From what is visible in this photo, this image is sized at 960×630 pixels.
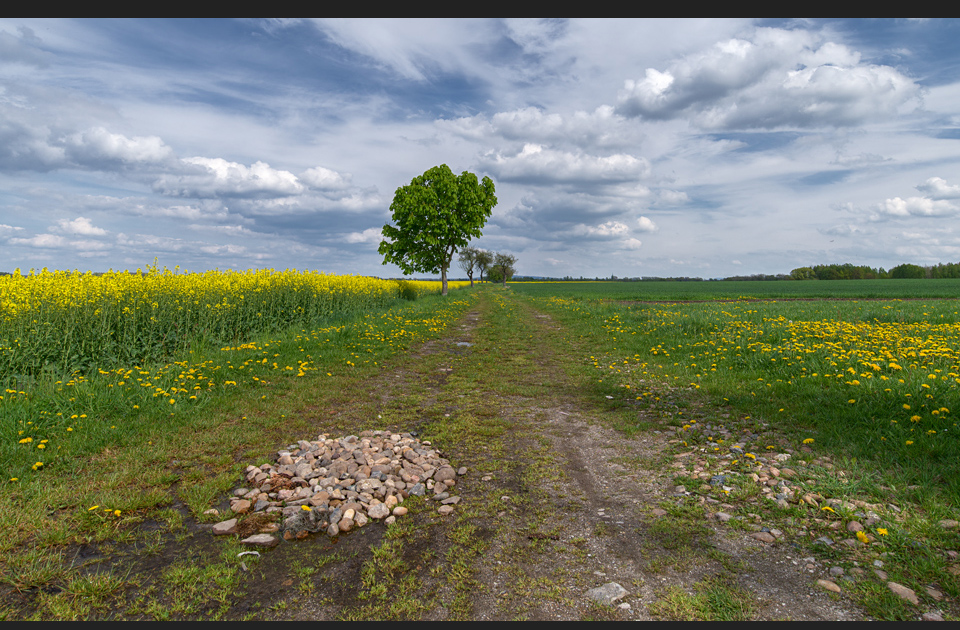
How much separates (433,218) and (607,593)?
118 feet

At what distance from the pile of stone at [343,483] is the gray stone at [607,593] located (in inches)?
63.9

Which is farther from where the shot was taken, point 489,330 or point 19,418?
point 489,330

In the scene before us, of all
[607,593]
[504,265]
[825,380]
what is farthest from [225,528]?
[504,265]

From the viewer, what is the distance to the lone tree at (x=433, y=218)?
37.1 metres

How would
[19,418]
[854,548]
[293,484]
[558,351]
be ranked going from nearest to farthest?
[854,548]
[293,484]
[19,418]
[558,351]

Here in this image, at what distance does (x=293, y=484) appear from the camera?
484 centimetres

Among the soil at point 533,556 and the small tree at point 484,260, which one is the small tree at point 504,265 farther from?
the soil at point 533,556

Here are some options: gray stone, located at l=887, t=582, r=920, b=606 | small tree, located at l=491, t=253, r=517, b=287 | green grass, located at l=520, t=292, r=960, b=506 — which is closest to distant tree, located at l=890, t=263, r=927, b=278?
small tree, located at l=491, t=253, r=517, b=287

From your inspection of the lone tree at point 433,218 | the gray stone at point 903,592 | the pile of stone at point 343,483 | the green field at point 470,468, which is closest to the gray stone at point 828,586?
the green field at point 470,468

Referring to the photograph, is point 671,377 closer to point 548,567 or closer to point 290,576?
point 548,567

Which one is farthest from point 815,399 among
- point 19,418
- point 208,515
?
point 19,418

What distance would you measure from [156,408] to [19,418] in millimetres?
1460

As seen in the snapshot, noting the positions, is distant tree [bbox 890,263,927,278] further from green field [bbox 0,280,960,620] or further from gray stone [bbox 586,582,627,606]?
gray stone [bbox 586,582,627,606]

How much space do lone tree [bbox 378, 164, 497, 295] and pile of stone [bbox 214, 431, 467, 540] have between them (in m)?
32.2
